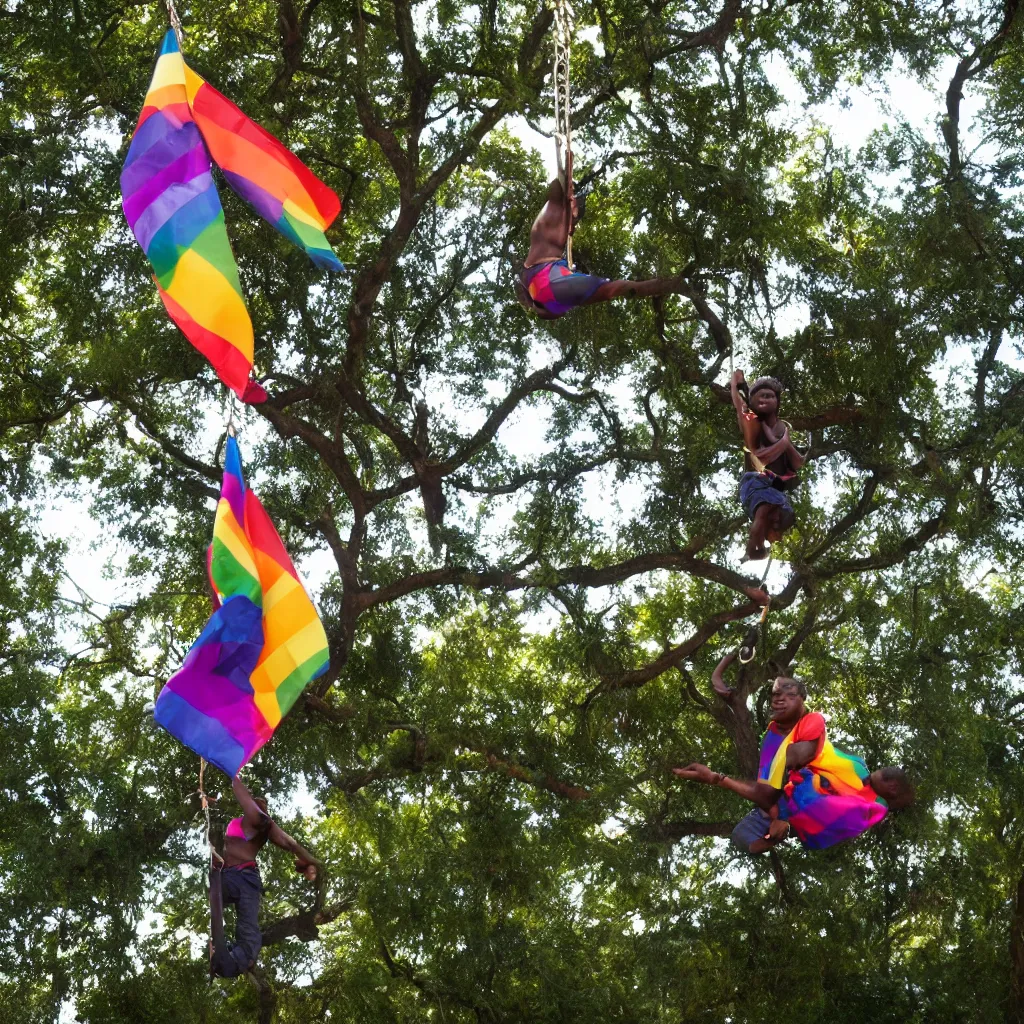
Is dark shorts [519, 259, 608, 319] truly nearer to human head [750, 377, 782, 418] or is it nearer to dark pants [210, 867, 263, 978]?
human head [750, 377, 782, 418]

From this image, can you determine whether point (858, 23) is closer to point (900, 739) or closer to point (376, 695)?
point (900, 739)

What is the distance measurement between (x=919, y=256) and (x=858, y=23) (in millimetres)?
1604

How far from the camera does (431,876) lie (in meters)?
11.4

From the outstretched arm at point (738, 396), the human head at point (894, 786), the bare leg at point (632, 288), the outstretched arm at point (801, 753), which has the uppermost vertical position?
the bare leg at point (632, 288)

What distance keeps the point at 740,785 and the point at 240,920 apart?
2.11m

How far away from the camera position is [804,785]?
7121 mm

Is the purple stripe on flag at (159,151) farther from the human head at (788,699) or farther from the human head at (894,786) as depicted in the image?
the human head at (894,786)

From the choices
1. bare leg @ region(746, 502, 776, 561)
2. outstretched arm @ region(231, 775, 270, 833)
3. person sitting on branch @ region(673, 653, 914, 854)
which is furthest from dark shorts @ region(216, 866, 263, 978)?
bare leg @ region(746, 502, 776, 561)

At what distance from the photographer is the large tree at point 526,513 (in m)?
10.3

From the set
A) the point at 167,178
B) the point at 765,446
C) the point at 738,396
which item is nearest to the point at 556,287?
the point at 738,396

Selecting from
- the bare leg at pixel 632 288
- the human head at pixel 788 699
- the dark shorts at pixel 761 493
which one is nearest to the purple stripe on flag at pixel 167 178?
the bare leg at pixel 632 288

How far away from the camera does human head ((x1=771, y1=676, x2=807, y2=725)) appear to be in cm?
702

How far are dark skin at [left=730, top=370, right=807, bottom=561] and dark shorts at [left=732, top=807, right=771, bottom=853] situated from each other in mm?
1216

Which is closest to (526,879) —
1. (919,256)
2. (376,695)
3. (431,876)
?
(431,876)
